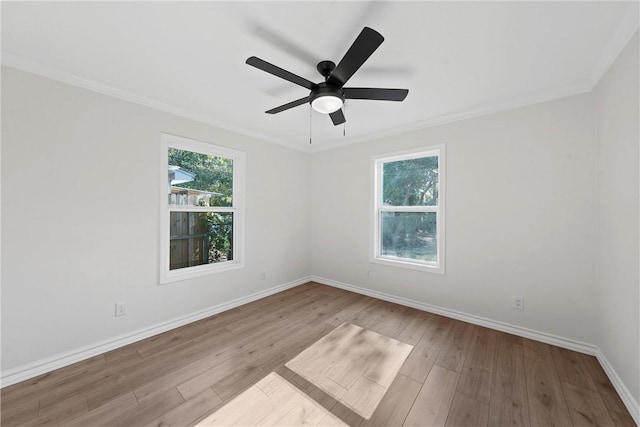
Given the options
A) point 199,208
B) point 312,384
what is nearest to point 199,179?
point 199,208

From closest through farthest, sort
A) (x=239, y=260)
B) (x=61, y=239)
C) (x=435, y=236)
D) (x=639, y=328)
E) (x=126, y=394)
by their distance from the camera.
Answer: (x=639, y=328), (x=126, y=394), (x=61, y=239), (x=435, y=236), (x=239, y=260)

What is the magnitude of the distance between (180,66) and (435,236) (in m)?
3.29

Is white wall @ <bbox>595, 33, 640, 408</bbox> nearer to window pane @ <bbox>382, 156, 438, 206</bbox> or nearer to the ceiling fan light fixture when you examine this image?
window pane @ <bbox>382, 156, 438, 206</bbox>

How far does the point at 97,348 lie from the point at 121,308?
36 cm

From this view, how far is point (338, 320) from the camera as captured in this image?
115 inches

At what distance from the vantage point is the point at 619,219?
1804mm

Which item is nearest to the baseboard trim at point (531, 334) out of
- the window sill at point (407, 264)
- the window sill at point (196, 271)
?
the window sill at point (407, 264)

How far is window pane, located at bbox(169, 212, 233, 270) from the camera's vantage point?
289 cm

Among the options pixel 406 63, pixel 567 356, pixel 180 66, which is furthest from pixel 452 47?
pixel 567 356

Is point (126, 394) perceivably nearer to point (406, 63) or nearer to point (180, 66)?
point (180, 66)

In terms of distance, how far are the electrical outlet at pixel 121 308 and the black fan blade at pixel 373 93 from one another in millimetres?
2843

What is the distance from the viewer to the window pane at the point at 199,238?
2.89 meters

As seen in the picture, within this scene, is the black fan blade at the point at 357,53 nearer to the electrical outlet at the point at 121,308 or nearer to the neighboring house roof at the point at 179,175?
the neighboring house roof at the point at 179,175

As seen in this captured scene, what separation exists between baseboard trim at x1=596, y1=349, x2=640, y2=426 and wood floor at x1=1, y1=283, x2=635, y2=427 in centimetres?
4
